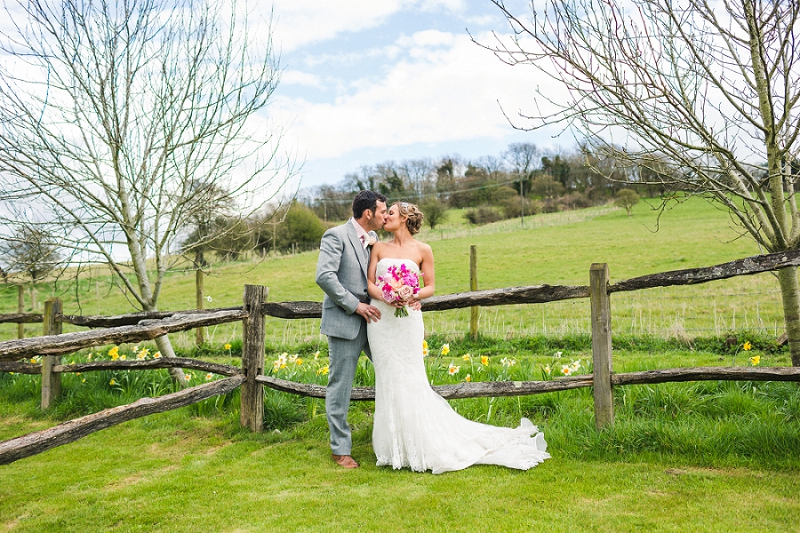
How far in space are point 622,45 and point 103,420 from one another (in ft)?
14.4

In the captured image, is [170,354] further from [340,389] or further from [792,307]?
[792,307]

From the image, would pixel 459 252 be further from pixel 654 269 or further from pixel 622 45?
pixel 622 45

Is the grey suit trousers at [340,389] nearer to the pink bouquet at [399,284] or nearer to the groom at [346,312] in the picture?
the groom at [346,312]

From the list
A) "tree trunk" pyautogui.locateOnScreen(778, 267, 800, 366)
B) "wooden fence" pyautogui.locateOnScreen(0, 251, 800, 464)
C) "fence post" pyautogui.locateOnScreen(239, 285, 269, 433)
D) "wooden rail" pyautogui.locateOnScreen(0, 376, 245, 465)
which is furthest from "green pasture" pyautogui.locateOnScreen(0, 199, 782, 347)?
"wooden rail" pyautogui.locateOnScreen(0, 376, 245, 465)

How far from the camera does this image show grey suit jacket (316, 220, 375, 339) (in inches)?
174

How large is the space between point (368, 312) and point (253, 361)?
161cm

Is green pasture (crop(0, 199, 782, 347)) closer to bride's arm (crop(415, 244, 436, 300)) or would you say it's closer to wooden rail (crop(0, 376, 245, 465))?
wooden rail (crop(0, 376, 245, 465))

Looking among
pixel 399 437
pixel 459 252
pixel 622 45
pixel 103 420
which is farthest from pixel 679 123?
pixel 459 252

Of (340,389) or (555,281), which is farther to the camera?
(555,281)

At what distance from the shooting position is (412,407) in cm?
436

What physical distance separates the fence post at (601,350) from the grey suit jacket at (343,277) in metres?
1.88

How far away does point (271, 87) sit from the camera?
6.82 meters

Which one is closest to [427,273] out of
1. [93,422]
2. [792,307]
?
[93,422]

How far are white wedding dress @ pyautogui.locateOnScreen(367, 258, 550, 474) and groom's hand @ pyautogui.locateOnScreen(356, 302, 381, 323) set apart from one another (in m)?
0.05
